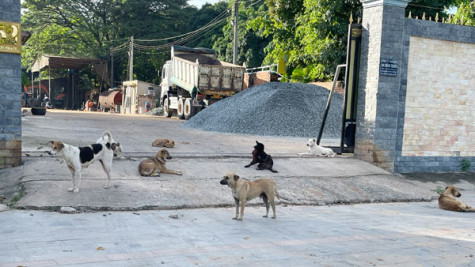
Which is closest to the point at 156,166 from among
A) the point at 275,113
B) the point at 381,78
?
the point at 381,78

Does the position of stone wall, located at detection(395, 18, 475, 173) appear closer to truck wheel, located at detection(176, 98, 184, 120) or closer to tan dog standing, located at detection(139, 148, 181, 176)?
tan dog standing, located at detection(139, 148, 181, 176)

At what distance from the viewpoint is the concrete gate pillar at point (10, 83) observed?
8.73 metres

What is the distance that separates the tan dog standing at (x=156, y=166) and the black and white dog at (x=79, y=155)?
1016mm

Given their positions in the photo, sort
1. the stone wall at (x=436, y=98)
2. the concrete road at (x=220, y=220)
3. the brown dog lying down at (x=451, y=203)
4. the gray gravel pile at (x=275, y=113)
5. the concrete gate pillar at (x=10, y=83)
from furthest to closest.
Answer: the gray gravel pile at (x=275, y=113) < the stone wall at (x=436, y=98) < the concrete gate pillar at (x=10, y=83) < the brown dog lying down at (x=451, y=203) < the concrete road at (x=220, y=220)

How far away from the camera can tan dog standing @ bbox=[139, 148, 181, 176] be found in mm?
9023

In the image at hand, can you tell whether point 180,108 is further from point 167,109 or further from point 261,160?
point 261,160

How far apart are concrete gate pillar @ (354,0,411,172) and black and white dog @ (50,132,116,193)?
6.69m

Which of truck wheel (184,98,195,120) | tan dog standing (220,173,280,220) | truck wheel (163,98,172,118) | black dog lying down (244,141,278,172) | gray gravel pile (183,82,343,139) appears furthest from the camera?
truck wheel (163,98,172,118)

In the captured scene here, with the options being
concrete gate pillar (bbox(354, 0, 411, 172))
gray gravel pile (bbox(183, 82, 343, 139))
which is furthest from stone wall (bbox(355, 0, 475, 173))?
gray gravel pile (bbox(183, 82, 343, 139))

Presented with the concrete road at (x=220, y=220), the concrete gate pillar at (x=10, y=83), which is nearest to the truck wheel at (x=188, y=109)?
the concrete road at (x=220, y=220)

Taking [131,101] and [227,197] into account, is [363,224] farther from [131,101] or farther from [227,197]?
[131,101]

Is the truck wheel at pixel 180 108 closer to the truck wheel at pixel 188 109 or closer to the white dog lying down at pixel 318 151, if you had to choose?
the truck wheel at pixel 188 109

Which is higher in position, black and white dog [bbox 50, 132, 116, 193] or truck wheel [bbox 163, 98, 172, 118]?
truck wheel [bbox 163, 98, 172, 118]

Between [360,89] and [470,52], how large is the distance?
11.4ft
